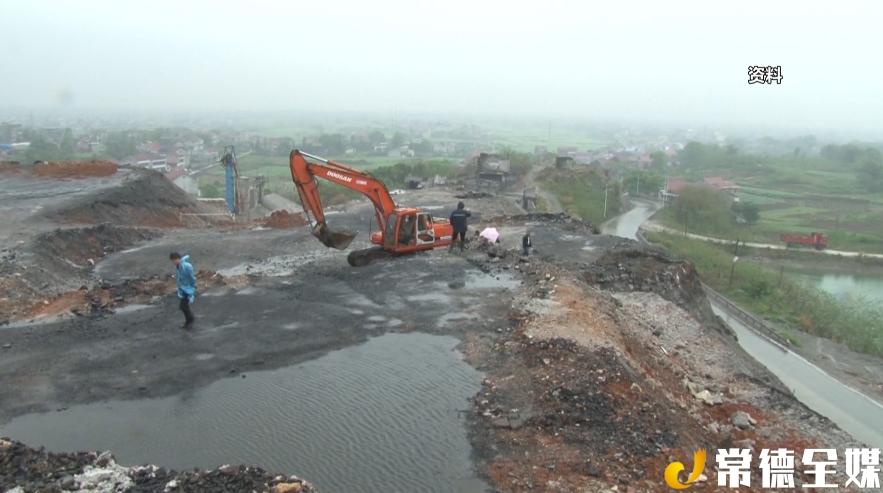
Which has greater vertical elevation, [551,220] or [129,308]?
[551,220]

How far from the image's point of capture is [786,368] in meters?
19.0

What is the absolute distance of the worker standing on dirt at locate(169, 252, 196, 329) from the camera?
1045cm

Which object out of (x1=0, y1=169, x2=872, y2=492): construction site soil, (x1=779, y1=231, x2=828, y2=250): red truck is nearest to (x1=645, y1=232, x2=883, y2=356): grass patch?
(x1=0, y1=169, x2=872, y2=492): construction site soil

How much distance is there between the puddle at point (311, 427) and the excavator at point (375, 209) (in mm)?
6138

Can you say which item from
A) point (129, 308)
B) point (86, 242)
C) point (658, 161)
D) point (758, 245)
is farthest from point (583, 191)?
point (658, 161)

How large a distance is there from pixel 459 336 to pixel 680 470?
4422 mm

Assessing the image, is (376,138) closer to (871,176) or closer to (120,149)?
(120,149)

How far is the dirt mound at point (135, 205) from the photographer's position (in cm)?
2047

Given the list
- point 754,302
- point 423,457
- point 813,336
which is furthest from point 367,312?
point 754,302

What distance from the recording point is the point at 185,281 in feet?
34.6

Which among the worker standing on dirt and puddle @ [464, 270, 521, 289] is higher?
the worker standing on dirt

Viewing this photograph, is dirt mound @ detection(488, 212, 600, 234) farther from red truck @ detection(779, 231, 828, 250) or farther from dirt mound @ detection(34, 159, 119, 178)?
red truck @ detection(779, 231, 828, 250)

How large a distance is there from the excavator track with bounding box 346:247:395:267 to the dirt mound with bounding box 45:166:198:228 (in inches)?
403

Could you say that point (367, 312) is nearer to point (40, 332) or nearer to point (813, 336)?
point (40, 332)
